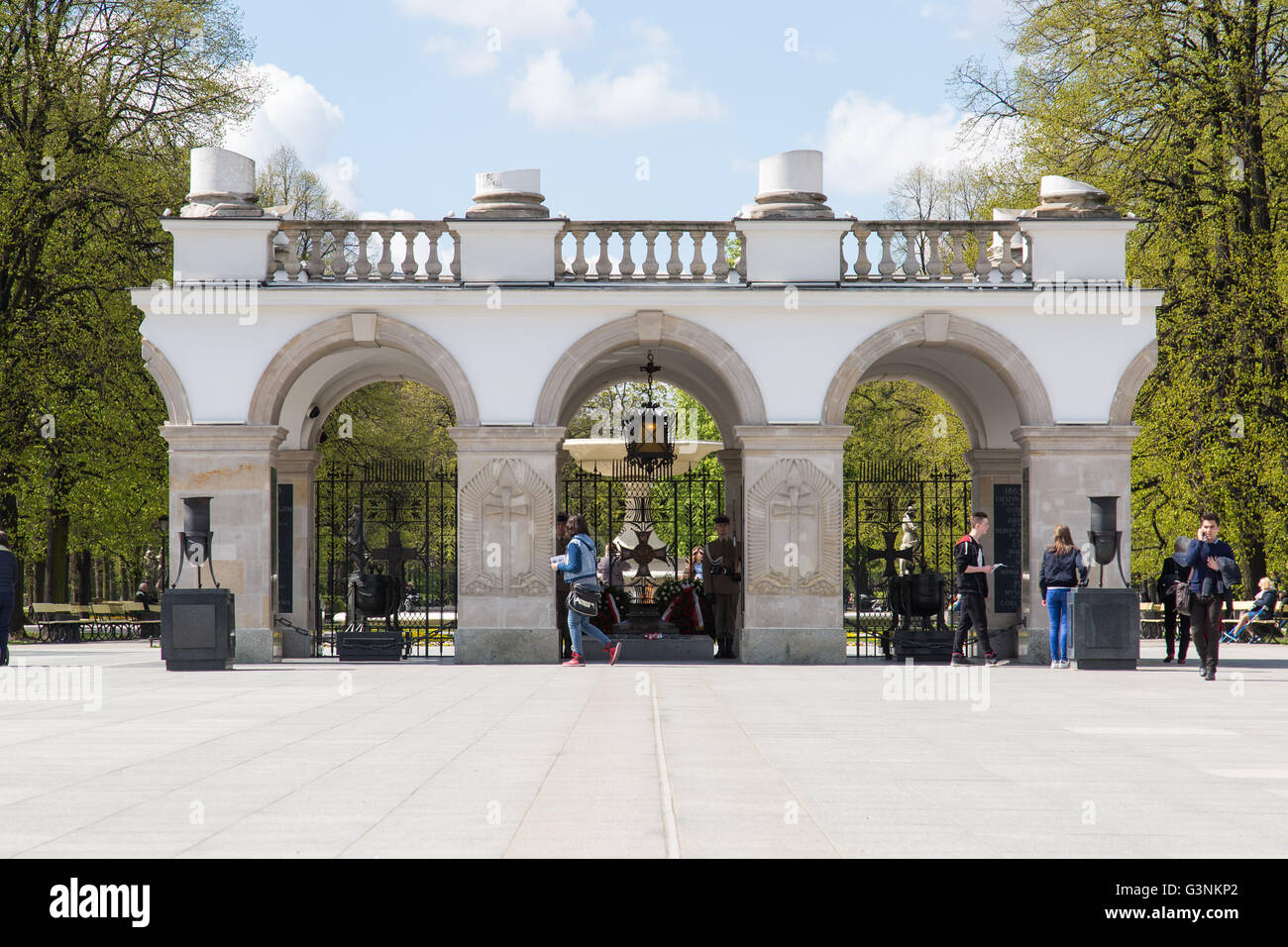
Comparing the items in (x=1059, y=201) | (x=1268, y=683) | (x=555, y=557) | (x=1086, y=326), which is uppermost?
(x=1059, y=201)

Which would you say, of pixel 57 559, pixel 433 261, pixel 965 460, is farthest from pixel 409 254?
pixel 57 559

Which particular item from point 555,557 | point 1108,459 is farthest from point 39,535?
point 1108,459

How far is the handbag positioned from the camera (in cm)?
1773

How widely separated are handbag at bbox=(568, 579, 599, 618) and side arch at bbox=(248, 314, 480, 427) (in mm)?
2538

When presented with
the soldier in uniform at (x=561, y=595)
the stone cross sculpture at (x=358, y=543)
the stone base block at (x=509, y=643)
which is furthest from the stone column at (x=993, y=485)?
the stone cross sculpture at (x=358, y=543)

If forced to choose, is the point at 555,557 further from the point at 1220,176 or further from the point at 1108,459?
the point at 1220,176

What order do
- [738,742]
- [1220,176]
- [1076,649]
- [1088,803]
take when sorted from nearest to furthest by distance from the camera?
[1088,803], [738,742], [1076,649], [1220,176]

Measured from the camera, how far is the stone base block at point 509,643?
18.6 meters

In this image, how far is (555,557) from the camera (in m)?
18.3

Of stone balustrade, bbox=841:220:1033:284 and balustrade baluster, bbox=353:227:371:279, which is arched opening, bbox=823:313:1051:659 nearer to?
stone balustrade, bbox=841:220:1033:284

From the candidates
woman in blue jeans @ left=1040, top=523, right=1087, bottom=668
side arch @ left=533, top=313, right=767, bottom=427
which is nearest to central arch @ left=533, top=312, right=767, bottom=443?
side arch @ left=533, top=313, right=767, bottom=427

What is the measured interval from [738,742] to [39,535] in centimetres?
2212

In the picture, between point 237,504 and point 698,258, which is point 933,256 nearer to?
Answer: point 698,258

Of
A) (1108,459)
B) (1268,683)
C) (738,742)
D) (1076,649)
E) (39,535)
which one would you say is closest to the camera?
(738,742)
